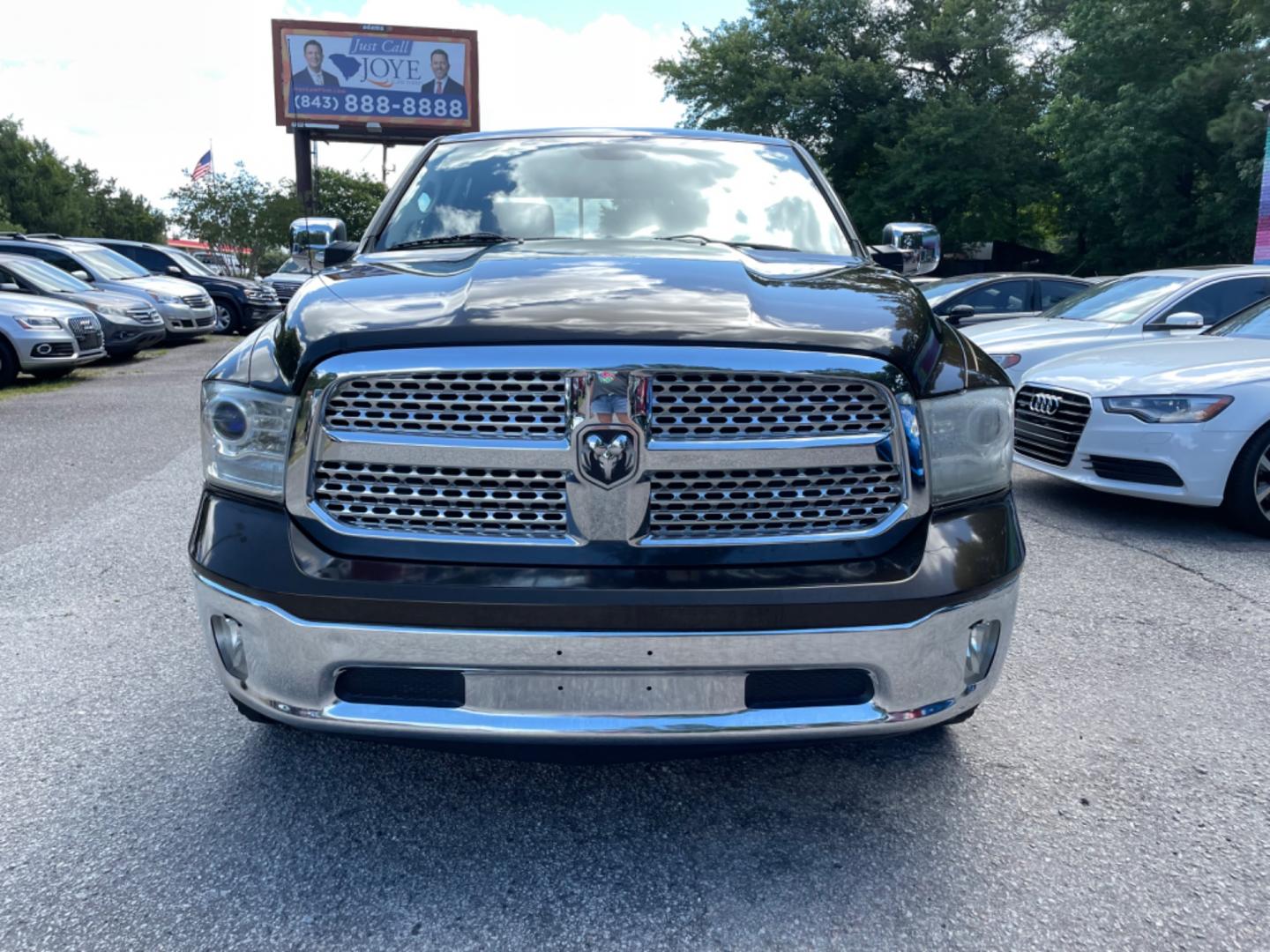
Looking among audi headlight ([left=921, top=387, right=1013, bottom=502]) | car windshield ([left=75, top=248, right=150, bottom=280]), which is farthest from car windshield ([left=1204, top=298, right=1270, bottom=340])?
car windshield ([left=75, top=248, right=150, bottom=280])

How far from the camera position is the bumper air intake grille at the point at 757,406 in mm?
2166

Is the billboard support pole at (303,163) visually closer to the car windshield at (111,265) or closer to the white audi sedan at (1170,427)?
the car windshield at (111,265)

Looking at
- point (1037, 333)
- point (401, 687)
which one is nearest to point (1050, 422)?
point (1037, 333)

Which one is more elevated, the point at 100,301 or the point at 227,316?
the point at 100,301

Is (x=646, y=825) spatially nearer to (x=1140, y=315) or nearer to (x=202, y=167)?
(x=1140, y=315)

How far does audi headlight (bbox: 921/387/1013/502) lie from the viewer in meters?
2.30

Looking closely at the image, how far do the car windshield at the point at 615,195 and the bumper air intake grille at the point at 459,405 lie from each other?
1.46 meters

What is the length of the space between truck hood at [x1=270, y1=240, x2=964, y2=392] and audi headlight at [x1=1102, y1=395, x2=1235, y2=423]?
3372mm

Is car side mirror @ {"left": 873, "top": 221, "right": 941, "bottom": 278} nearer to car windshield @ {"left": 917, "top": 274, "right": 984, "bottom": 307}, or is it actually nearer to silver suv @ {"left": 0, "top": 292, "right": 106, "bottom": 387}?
car windshield @ {"left": 917, "top": 274, "right": 984, "bottom": 307}

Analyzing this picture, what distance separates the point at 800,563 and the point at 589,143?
7.97 ft

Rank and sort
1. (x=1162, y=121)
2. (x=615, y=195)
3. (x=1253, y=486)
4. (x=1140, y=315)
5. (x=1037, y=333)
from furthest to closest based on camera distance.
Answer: (x=1162, y=121), (x=1037, y=333), (x=1140, y=315), (x=1253, y=486), (x=615, y=195)

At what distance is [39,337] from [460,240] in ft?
33.4

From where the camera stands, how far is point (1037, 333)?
8945 millimetres

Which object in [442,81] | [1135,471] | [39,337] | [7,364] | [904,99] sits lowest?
[7,364]
